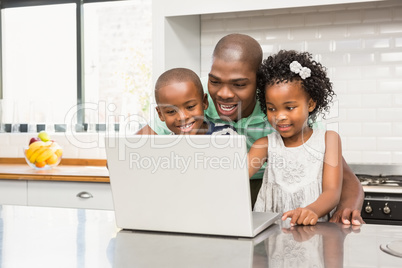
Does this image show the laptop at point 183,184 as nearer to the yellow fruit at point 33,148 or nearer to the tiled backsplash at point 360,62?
the tiled backsplash at point 360,62

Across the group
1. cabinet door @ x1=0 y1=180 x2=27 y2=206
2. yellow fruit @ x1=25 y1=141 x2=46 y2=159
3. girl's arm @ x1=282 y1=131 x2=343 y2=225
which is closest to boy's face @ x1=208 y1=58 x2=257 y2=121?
girl's arm @ x1=282 y1=131 x2=343 y2=225

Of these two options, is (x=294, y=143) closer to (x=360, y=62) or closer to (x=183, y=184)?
(x=183, y=184)

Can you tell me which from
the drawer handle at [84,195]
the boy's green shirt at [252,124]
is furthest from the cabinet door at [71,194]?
the boy's green shirt at [252,124]

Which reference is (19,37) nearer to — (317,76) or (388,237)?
(317,76)

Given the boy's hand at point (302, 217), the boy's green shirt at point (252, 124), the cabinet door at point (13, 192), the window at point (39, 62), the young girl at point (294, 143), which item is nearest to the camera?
the boy's hand at point (302, 217)

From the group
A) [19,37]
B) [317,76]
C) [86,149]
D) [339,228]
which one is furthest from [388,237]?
[19,37]

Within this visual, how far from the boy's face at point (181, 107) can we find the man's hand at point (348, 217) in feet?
1.72

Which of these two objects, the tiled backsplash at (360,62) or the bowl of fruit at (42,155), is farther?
the bowl of fruit at (42,155)

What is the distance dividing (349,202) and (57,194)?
1.85 m

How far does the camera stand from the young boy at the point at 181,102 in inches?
61.8

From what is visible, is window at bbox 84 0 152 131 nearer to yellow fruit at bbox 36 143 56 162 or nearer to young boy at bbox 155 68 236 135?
yellow fruit at bbox 36 143 56 162

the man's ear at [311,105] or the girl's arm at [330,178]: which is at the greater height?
the man's ear at [311,105]

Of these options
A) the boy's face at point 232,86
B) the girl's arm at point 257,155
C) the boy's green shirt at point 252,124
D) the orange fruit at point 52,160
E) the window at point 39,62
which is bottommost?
the orange fruit at point 52,160

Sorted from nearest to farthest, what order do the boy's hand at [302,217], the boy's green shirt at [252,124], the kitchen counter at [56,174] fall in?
the boy's hand at [302,217] < the boy's green shirt at [252,124] < the kitchen counter at [56,174]
